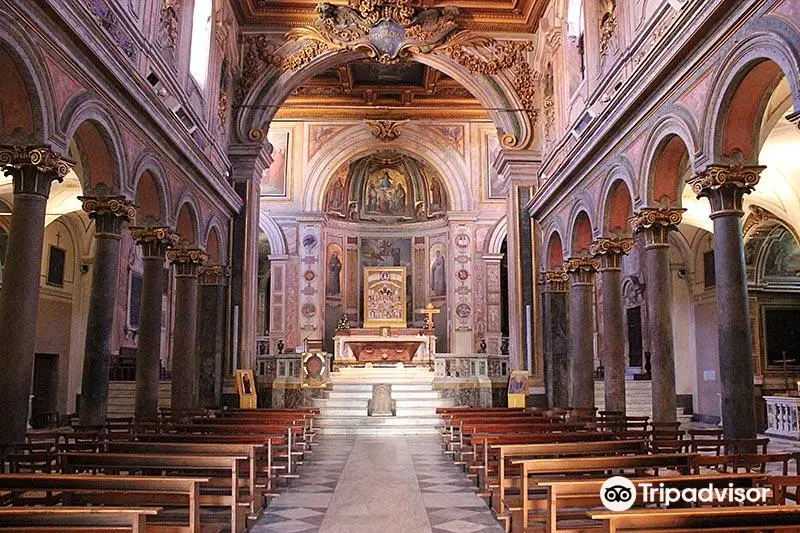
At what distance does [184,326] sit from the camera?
1645 centimetres

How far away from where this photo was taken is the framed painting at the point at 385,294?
29.4 m

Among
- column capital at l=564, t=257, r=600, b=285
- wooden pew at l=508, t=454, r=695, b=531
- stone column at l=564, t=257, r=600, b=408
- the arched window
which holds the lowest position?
wooden pew at l=508, t=454, r=695, b=531

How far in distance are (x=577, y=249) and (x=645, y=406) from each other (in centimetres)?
672

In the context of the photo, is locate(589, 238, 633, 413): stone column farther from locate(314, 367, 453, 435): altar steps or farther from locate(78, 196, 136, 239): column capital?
locate(78, 196, 136, 239): column capital

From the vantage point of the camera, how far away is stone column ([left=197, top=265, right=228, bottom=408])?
18.5 meters

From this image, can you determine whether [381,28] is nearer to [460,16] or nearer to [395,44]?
[395,44]

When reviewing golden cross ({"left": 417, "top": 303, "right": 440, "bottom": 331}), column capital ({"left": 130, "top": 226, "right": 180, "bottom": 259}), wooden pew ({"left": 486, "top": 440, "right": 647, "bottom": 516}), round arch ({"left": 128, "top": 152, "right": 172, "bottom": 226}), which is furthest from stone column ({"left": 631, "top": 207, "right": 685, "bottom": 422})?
golden cross ({"left": 417, "top": 303, "right": 440, "bottom": 331})

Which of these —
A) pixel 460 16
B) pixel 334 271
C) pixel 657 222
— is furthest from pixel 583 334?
pixel 334 271

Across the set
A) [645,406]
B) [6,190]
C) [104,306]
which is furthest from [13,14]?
[645,406]

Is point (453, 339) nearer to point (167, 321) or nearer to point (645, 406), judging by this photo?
point (645, 406)

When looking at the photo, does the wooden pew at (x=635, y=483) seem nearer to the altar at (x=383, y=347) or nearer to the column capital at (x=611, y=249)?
the column capital at (x=611, y=249)

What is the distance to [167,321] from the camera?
23734mm

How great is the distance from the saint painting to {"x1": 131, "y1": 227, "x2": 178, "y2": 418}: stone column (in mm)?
18233

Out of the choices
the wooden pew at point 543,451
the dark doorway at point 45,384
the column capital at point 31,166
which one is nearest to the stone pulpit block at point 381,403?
the dark doorway at point 45,384
